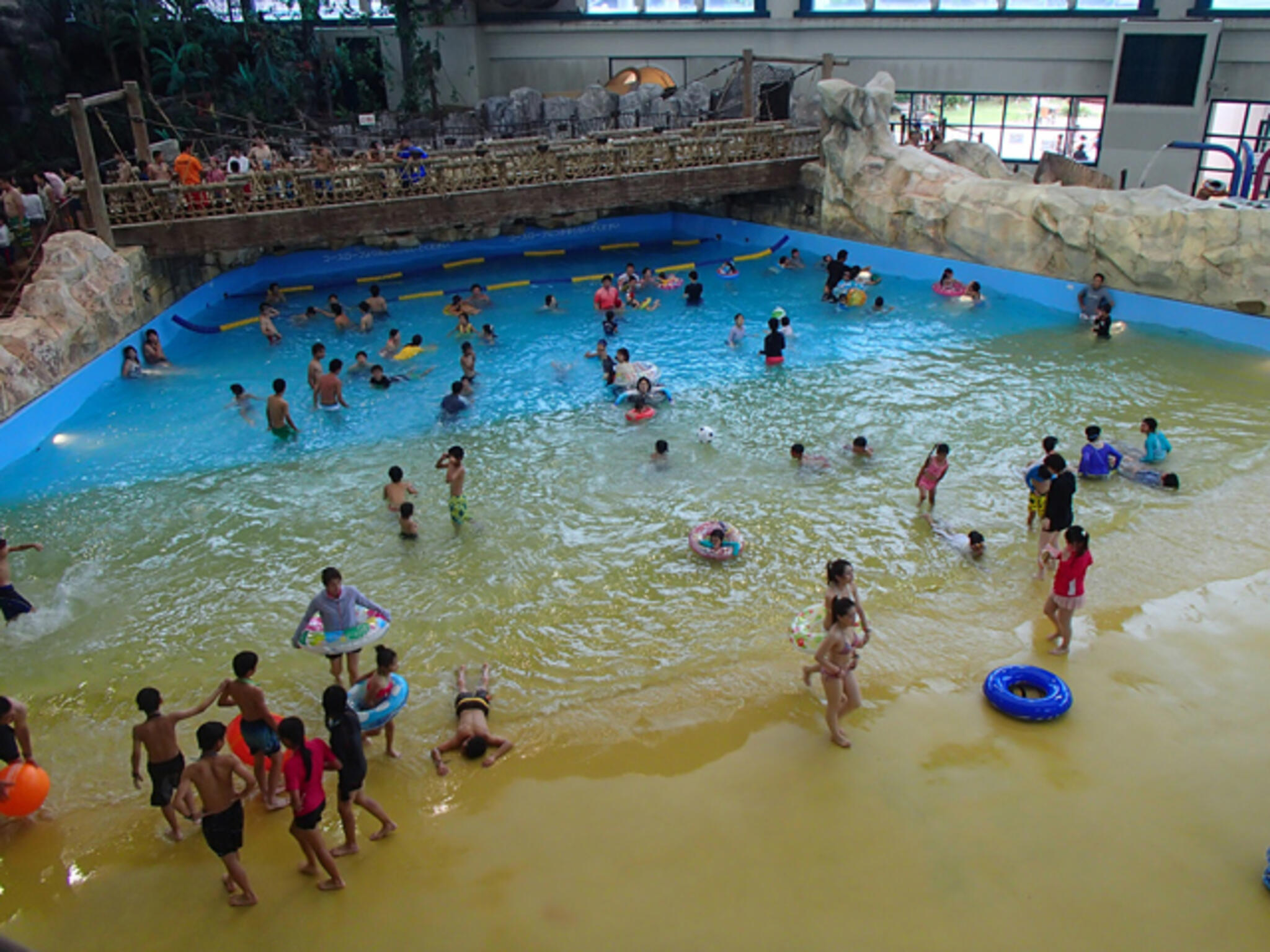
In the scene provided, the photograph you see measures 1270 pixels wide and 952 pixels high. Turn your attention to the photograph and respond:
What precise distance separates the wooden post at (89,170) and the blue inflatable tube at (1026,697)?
17.0 meters

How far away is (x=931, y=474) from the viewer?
10812 mm

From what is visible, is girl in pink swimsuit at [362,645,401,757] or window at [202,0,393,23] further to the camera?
window at [202,0,393,23]

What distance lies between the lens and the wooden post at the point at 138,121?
18.6m

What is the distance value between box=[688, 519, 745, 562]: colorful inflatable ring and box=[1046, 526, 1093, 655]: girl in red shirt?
3.28m

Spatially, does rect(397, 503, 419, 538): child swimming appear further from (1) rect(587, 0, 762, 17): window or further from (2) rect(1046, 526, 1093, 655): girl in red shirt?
(1) rect(587, 0, 762, 17): window

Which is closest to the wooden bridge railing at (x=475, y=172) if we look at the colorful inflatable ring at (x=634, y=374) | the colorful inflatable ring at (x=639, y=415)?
the colorful inflatable ring at (x=634, y=374)

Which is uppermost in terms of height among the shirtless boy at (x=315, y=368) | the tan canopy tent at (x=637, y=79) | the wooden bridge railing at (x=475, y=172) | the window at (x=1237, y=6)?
the window at (x=1237, y=6)

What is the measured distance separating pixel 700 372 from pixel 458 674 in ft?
30.7

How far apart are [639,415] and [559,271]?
10.9 meters

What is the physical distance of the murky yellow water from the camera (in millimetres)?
6020

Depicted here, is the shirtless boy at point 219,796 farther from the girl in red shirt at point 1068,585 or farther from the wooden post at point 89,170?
the wooden post at point 89,170

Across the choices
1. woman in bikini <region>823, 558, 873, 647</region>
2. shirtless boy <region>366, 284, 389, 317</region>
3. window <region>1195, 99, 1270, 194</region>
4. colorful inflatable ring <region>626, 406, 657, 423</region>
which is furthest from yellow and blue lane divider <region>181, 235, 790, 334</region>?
woman in bikini <region>823, 558, 873, 647</region>

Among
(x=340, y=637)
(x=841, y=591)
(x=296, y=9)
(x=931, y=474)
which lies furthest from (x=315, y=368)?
(x=296, y=9)

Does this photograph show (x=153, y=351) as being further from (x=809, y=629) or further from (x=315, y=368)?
(x=809, y=629)
